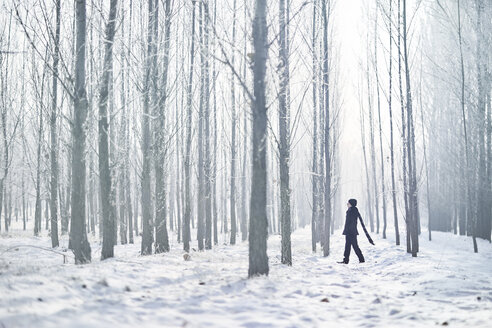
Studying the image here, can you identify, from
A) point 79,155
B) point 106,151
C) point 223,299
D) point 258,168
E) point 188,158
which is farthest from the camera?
point 188,158

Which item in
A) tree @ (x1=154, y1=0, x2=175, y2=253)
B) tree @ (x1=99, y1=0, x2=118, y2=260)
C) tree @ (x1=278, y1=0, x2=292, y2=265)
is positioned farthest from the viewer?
tree @ (x1=154, y1=0, x2=175, y2=253)

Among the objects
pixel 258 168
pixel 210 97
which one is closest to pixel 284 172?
pixel 258 168

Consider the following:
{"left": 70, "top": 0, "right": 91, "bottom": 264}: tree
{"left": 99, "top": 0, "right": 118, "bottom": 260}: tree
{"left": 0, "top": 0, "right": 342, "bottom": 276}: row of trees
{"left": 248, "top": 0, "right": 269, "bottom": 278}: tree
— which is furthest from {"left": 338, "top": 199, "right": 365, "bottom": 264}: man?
{"left": 70, "top": 0, "right": 91, "bottom": 264}: tree

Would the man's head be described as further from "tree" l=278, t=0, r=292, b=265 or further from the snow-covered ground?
the snow-covered ground

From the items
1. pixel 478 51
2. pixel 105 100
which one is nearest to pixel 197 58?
pixel 105 100

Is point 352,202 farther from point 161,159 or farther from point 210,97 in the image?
point 210,97

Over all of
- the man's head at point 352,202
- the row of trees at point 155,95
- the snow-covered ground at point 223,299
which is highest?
the row of trees at point 155,95

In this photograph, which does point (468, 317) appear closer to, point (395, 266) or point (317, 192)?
point (395, 266)

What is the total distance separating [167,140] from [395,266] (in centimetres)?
737

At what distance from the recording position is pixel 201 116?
12953 millimetres

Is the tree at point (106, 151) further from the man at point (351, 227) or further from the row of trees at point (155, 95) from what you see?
the man at point (351, 227)

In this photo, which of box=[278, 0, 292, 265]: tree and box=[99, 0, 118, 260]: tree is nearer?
box=[99, 0, 118, 260]: tree

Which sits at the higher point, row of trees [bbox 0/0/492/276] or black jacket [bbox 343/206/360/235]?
row of trees [bbox 0/0/492/276]

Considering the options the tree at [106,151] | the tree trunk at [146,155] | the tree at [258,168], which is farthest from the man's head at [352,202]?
the tree at [106,151]
